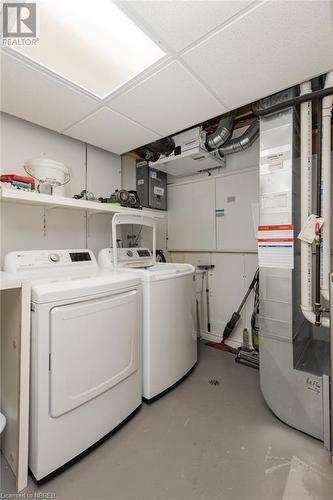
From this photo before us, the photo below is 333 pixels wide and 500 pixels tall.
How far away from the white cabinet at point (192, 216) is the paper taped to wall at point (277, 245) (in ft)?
4.02

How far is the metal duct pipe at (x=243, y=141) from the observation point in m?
2.36

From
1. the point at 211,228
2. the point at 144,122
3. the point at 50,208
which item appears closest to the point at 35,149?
the point at 50,208

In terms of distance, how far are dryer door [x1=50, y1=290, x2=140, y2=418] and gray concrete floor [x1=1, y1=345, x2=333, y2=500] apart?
0.37m

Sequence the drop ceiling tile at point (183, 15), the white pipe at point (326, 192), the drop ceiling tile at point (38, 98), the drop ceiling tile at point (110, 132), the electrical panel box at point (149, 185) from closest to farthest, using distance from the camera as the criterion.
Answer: the drop ceiling tile at point (183, 15)
the drop ceiling tile at point (38, 98)
the white pipe at point (326, 192)
the drop ceiling tile at point (110, 132)
the electrical panel box at point (149, 185)

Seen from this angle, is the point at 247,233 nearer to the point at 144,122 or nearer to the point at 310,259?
the point at 310,259

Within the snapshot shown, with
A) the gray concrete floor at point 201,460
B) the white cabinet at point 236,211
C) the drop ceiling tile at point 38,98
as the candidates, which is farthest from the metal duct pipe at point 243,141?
the gray concrete floor at point 201,460

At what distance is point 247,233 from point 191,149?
1121 millimetres

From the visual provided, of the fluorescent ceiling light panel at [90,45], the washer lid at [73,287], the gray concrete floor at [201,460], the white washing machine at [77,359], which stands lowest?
the gray concrete floor at [201,460]

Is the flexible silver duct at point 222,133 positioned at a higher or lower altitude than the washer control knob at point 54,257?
higher

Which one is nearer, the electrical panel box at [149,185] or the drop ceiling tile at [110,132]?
the drop ceiling tile at [110,132]

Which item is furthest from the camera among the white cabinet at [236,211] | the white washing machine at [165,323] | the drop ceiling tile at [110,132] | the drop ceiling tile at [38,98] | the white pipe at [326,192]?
the white cabinet at [236,211]

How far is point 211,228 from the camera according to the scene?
301 centimetres
